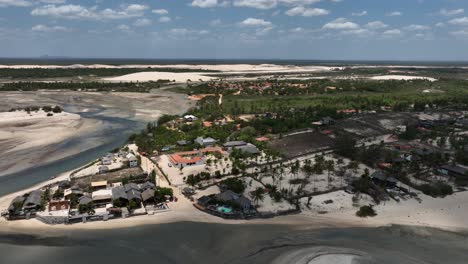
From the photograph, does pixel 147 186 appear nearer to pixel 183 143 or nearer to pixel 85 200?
pixel 85 200

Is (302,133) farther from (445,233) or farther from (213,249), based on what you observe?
(213,249)

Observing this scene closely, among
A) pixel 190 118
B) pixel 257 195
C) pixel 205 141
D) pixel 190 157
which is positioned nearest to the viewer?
pixel 257 195

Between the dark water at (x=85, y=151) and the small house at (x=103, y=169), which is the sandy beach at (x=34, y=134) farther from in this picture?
the small house at (x=103, y=169)

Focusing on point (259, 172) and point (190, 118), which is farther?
point (190, 118)

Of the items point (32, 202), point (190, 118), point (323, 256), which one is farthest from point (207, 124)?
point (323, 256)

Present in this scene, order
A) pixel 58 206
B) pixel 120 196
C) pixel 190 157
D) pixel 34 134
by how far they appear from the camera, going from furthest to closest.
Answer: pixel 34 134 < pixel 190 157 < pixel 120 196 < pixel 58 206

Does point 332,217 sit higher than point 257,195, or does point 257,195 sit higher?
point 257,195
